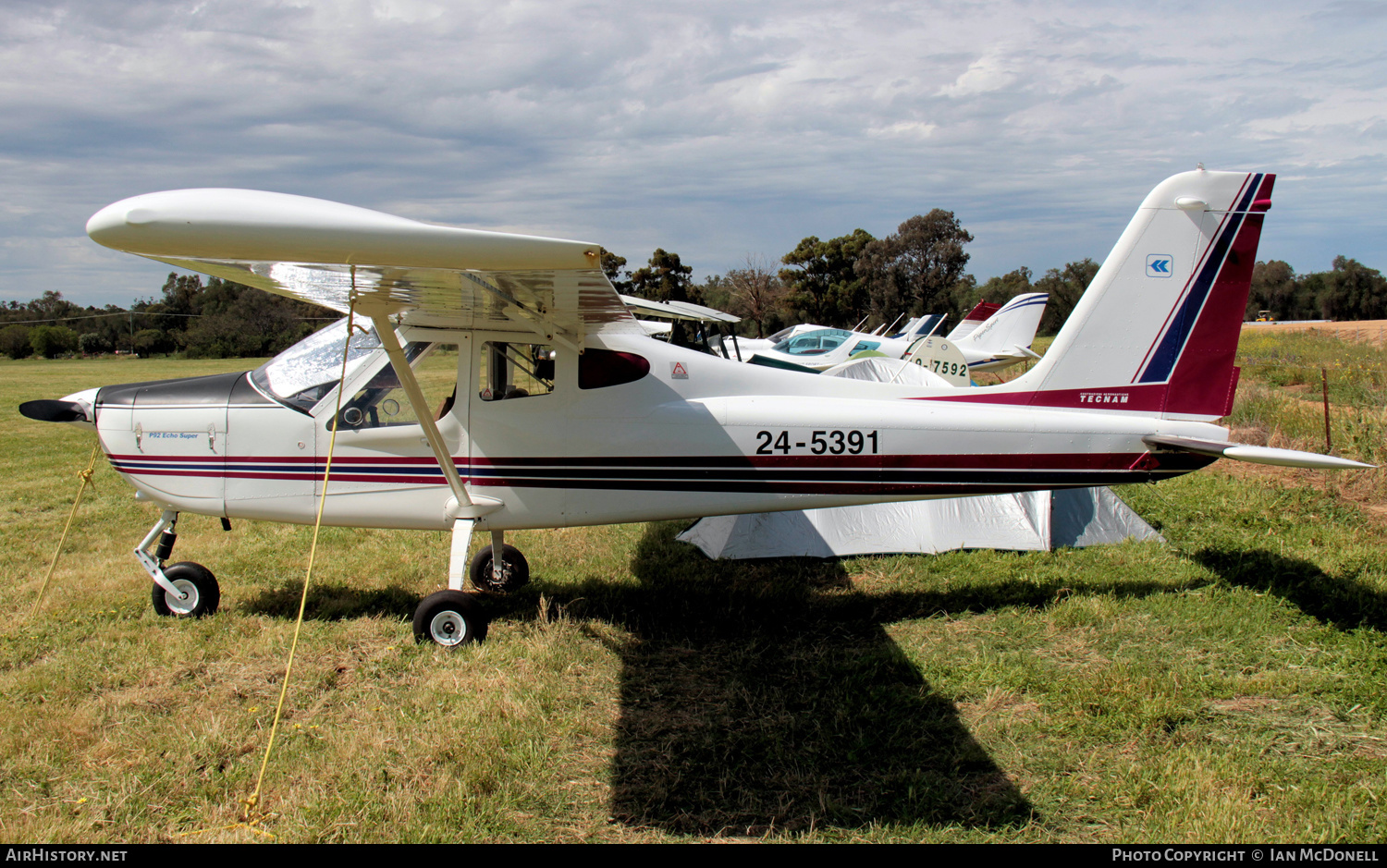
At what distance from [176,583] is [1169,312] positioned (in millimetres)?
7007

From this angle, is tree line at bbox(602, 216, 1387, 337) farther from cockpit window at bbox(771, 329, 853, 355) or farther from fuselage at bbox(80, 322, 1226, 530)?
fuselage at bbox(80, 322, 1226, 530)

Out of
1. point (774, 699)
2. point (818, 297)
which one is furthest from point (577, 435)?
point (818, 297)

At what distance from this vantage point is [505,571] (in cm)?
561

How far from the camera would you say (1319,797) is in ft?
10.6

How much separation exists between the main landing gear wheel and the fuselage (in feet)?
1.75

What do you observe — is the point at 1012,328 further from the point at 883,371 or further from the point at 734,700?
the point at 734,700

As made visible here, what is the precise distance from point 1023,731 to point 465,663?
10.0 ft

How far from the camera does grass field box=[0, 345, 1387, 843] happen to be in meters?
3.19

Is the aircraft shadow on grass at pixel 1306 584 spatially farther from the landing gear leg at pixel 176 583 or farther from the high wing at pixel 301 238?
the landing gear leg at pixel 176 583

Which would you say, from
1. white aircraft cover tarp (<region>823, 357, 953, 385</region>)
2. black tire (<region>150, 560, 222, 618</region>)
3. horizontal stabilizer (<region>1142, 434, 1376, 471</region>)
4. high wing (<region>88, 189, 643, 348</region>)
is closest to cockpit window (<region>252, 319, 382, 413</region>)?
black tire (<region>150, 560, 222, 618</region>)

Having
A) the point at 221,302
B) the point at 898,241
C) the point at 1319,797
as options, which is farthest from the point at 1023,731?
the point at 221,302

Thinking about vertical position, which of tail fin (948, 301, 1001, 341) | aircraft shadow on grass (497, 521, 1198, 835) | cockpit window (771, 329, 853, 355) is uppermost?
tail fin (948, 301, 1001, 341)

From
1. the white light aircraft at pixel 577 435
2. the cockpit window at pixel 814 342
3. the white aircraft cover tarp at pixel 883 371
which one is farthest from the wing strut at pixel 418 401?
the cockpit window at pixel 814 342

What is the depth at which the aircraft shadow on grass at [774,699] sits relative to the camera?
328 centimetres
